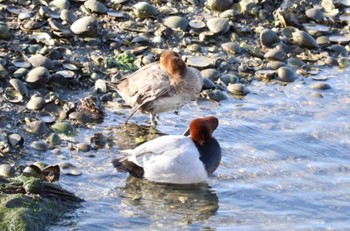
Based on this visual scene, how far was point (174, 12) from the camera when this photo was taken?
517 inches

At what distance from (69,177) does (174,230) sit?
146 centimetres

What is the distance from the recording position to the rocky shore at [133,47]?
10.5m

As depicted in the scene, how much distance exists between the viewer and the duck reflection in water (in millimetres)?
→ 8383

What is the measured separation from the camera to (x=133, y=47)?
1227cm

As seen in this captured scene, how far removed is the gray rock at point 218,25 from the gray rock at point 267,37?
1.73 ft

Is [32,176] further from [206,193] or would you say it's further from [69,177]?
[206,193]

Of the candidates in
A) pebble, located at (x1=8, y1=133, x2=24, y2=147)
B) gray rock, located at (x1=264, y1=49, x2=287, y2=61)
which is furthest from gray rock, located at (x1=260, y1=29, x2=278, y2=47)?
pebble, located at (x1=8, y1=133, x2=24, y2=147)

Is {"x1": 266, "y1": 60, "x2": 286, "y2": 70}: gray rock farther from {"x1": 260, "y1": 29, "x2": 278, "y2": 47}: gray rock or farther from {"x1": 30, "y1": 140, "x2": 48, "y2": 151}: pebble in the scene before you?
{"x1": 30, "y1": 140, "x2": 48, "y2": 151}: pebble

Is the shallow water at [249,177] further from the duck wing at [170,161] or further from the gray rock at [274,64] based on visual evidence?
the gray rock at [274,64]

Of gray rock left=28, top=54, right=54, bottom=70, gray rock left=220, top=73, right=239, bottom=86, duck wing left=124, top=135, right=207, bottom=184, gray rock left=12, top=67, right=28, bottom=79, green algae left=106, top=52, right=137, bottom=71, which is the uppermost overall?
duck wing left=124, top=135, right=207, bottom=184

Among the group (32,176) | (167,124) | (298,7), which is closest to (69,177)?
(32,176)

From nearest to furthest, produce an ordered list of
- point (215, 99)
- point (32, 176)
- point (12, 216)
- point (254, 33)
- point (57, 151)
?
point (12, 216), point (32, 176), point (57, 151), point (215, 99), point (254, 33)

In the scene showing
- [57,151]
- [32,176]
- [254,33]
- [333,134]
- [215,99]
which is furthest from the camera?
[254,33]

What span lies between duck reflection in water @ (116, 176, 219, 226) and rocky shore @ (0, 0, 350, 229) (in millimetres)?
1069
